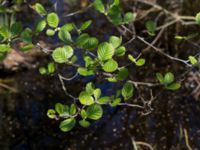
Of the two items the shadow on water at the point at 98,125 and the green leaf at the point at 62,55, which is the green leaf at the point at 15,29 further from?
the shadow on water at the point at 98,125

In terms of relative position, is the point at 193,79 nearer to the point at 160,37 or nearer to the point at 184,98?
the point at 184,98

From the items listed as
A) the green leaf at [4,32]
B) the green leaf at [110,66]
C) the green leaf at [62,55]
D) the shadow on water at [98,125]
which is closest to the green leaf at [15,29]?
the green leaf at [4,32]

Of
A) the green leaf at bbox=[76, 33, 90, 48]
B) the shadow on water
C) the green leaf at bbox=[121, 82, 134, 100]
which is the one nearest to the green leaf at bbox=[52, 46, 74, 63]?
the green leaf at bbox=[76, 33, 90, 48]

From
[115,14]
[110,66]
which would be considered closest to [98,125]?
[115,14]

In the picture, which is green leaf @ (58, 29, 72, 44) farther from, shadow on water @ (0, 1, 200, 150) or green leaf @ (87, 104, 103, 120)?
shadow on water @ (0, 1, 200, 150)

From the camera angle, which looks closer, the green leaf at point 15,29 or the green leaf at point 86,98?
→ the green leaf at point 86,98

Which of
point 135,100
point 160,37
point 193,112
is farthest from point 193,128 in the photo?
point 160,37

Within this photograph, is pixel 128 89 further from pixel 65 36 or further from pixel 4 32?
pixel 4 32

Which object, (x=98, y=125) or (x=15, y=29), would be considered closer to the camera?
(x=15, y=29)

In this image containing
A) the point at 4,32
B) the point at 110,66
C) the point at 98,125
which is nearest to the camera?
the point at 110,66
